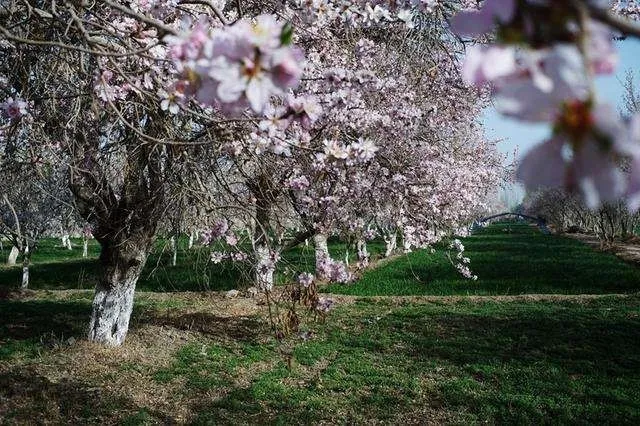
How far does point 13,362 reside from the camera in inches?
262

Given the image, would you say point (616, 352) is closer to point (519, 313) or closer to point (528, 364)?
point (528, 364)

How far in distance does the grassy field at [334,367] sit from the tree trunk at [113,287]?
0.23 meters

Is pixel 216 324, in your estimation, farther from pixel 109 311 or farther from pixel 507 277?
pixel 507 277

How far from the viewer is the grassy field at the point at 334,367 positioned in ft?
17.9

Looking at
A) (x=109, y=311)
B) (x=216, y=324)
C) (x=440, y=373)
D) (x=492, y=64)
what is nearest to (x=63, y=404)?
(x=109, y=311)

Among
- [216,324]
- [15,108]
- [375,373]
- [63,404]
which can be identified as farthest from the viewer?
[216,324]

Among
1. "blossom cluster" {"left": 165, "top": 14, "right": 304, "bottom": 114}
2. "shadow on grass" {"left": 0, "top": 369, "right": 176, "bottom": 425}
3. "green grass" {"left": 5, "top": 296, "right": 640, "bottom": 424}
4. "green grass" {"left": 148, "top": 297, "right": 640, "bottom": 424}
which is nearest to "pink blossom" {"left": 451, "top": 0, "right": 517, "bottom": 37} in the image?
"blossom cluster" {"left": 165, "top": 14, "right": 304, "bottom": 114}

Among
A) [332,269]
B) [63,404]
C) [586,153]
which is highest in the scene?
[586,153]

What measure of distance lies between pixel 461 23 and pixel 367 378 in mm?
6296

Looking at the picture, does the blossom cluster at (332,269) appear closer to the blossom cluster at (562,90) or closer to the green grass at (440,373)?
the green grass at (440,373)

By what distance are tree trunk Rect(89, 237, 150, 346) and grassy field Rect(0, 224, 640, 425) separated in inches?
9.2

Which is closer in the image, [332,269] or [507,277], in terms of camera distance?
[332,269]

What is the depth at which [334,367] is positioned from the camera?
699 centimetres

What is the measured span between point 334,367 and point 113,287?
3.00 meters
